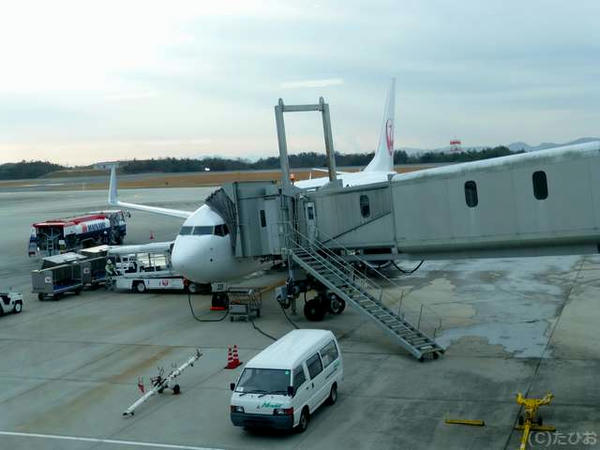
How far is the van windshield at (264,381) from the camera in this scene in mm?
15266

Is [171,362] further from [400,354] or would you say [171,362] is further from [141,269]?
[141,269]

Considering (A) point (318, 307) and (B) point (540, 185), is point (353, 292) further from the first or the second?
(B) point (540, 185)

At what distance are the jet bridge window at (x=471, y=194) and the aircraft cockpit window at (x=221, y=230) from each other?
37.1 ft

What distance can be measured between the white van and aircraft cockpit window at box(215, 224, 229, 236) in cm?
1131

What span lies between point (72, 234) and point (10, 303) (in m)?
19.7

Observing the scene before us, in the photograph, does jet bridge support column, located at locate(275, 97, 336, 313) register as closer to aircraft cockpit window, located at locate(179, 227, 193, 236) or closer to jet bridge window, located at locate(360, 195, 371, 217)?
jet bridge window, located at locate(360, 195, 371, 217)

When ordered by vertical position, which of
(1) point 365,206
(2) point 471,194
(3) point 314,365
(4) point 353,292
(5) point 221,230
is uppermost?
(2) point 471,194

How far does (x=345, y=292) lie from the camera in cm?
2323

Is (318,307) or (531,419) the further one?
(318,307)

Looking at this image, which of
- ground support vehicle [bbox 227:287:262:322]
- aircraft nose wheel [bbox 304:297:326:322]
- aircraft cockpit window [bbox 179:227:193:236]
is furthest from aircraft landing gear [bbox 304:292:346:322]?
aircraft cockpit window [bbox 179:227:193:236]

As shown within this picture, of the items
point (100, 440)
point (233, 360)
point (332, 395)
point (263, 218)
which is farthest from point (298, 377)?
point (263, 218)

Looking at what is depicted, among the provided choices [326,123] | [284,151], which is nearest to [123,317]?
[284,151]

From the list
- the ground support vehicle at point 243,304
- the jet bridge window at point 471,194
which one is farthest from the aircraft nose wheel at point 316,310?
the jet bridge window at point 471,194

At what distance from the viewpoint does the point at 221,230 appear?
28.2 meters
